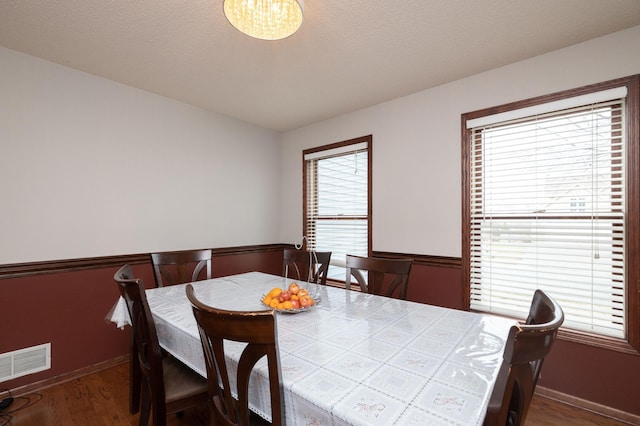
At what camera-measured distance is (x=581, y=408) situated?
190 centimetres

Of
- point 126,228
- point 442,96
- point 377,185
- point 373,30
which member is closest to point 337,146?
point 377,185

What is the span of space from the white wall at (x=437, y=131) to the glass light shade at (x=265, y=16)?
1631mm

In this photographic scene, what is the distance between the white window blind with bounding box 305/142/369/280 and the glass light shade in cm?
178

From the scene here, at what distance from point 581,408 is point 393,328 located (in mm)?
1699

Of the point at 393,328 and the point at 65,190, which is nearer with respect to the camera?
the point at 393,328

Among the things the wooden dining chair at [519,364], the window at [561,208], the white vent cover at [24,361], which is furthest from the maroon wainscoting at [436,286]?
the white vent cover at [24,361]

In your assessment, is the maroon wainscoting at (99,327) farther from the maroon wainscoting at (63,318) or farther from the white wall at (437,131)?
the white wall at (437,131)

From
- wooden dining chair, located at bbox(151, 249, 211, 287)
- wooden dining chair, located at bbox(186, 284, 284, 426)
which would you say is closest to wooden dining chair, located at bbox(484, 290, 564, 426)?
wooden dining chair, located at bbox(186, 284, 284, 426)

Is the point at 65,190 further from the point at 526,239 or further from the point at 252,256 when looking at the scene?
the point at 526,239

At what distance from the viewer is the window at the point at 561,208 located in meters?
1.84

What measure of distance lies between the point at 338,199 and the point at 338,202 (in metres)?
0.04

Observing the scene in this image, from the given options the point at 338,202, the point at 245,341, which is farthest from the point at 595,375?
the point at 338,202

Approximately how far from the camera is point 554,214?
2051mm

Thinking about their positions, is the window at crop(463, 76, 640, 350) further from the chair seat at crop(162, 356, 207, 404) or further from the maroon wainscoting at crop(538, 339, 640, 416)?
the chair seat at crop(162, 356, 207, 404)
